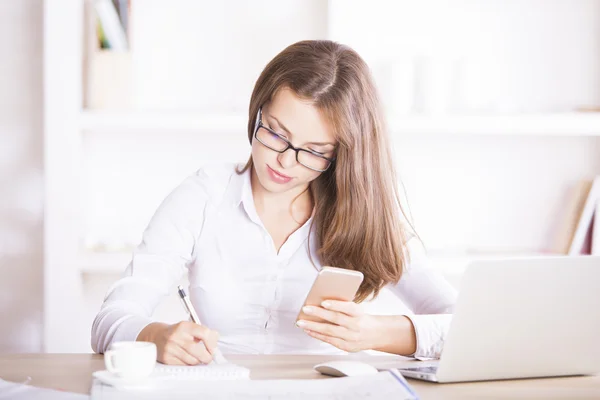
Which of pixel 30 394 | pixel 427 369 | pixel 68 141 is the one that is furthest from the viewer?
pixel 68 141

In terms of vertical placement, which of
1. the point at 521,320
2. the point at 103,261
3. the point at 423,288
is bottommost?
the point at 103,261

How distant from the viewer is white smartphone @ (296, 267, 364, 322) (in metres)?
1.35

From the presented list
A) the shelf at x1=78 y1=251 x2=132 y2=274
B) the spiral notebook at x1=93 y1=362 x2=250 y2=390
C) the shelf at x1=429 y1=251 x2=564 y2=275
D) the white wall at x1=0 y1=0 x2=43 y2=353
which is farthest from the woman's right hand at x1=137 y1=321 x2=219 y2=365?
the white wall at x1=0 y1=0 x2=43 y2=353

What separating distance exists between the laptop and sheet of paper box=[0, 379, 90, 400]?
0.57 metres

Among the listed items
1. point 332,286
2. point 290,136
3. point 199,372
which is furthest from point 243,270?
point 199,372

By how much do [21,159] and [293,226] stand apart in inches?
48.0

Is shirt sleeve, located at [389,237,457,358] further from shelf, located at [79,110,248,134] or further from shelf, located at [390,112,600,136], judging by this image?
shelf, located at [79,110,248,134]

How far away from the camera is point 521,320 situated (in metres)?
1.25

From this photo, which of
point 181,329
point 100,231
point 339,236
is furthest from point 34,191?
point 181,329

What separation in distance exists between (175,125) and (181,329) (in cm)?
125

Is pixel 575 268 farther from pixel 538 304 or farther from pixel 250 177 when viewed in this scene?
pixel 250 177

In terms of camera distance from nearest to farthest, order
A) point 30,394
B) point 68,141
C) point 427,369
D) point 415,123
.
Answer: point 30,394, point 427,369, point 68,141, point 415,123

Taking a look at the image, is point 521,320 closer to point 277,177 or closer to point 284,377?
point 284,377

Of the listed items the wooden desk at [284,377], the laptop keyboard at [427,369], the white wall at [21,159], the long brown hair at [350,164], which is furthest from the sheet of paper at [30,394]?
the white wall at [21,159]
